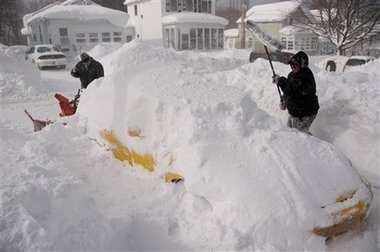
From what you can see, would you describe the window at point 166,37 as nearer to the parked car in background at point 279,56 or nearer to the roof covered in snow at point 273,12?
the roof covered in snow at point 273,12

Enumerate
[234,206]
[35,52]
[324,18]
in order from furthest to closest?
1. [324,18]
2. [35,52]
3. [234,206]

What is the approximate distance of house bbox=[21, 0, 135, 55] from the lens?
103 ft

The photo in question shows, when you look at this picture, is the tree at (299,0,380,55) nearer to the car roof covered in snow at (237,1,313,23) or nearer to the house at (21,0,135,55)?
the car roof covered in snow at (237,1,313,23)

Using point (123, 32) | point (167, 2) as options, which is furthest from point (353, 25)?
point (123, 32)

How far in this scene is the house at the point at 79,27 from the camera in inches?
1237

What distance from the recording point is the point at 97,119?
5.29 m

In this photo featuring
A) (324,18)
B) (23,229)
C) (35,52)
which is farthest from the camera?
→ (324,18)

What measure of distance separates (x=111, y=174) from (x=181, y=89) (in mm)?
1495

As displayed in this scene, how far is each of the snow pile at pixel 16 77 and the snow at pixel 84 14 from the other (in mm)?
16829

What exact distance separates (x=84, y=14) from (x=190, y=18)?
30.9ft

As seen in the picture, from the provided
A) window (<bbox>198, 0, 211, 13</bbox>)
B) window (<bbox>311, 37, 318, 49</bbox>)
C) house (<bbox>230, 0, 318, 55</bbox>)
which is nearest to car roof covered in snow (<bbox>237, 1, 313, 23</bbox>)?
house (<bbox>230, 0, 318, 55</bbox>)

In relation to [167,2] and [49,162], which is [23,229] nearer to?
[49,162]

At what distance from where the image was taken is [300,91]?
5.09 metres

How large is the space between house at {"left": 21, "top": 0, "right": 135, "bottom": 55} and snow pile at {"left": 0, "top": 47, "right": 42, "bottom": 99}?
16.2 metres
